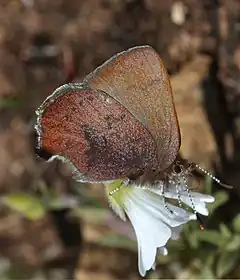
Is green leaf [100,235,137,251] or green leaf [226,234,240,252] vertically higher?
green leaf [226,234,240,252]

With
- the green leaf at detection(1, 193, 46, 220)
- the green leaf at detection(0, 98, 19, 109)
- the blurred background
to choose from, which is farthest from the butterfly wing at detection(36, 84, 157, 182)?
the green leaf at detection(0, 98, 19, 109)

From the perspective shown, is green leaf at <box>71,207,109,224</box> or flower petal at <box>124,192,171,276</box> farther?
green leaf at <box>71,207,109,224</box>

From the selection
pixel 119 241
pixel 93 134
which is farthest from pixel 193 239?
pixel 93 134

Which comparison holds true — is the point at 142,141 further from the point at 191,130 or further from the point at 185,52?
the point at 185,52

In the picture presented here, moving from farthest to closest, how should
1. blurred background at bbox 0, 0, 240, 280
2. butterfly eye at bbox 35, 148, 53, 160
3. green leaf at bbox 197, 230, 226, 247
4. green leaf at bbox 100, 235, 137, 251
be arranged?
blurred background at bbox 0, 0, 240, 280, green leaf at bbox 100, 235, 137, 251, green leaf at bbox 197, 230, 226, 247, butterfly eye at bbox 35, 148, 53, 160

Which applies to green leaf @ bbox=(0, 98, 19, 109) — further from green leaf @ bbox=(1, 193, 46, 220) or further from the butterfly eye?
the butterfly eye

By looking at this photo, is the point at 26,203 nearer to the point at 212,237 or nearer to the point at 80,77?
the point at 80,77

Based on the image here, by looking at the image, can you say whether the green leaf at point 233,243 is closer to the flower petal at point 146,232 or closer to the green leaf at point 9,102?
the flower petal at point 146,232
